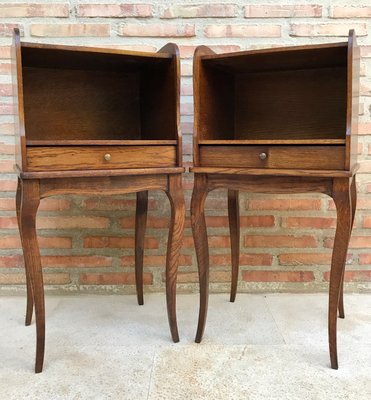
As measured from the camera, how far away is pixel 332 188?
5.05 feet

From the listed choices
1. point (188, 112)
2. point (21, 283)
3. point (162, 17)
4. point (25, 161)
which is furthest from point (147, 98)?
point (21, 283)

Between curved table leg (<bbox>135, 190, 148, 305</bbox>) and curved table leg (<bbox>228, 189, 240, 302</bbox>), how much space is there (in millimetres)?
402

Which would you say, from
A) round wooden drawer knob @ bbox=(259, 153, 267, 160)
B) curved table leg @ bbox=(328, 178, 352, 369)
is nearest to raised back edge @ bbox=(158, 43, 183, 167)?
round wooden drawer knob @ bbox=(259, 153, 267, 160)

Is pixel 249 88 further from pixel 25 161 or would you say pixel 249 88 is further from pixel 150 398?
pixel 150 398

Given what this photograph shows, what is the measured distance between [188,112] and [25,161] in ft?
3.09

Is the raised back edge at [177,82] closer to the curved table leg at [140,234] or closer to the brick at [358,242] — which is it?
the curved table leg at [140,234]

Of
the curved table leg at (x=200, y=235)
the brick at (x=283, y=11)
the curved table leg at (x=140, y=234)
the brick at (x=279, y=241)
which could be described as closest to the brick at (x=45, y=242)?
the curved table leg at (x=140, y=234)

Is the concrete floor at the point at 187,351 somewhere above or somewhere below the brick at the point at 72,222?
below

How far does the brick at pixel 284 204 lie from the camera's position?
2258mm

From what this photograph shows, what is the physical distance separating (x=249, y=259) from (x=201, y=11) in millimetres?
1233

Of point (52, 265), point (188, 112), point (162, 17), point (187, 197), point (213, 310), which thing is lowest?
point (213, 310)

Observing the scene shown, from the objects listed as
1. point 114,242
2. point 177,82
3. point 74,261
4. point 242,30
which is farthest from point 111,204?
point 242,30

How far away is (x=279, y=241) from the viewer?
2.29 metres

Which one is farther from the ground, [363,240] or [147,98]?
[147,98]
